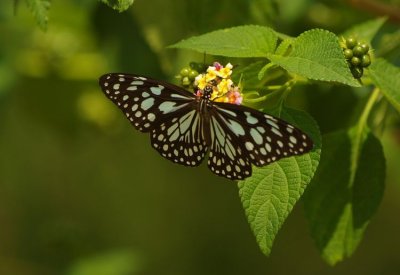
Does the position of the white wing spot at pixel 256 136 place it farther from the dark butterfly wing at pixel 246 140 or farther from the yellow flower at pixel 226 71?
the yellow flower at pixel 226 71

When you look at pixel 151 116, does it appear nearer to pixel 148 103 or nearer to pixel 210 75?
pixel 148 103

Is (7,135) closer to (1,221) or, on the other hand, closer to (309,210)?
(1,221)

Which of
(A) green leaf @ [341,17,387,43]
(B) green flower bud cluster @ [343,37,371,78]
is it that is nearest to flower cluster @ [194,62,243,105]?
(B) green flower bud cluster @ [343,37,371,78]

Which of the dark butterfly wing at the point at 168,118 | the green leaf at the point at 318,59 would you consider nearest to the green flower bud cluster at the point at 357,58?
the green leaf at the point at 318,59

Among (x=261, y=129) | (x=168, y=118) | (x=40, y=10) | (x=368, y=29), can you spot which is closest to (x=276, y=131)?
(x=261, y=129)

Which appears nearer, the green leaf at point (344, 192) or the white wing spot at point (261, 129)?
the white wing spot at point (261, 129)

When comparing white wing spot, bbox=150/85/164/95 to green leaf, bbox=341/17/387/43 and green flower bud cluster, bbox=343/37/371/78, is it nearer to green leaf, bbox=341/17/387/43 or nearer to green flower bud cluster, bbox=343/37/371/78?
green flower bud cluster, bbox=343/37/371/78
